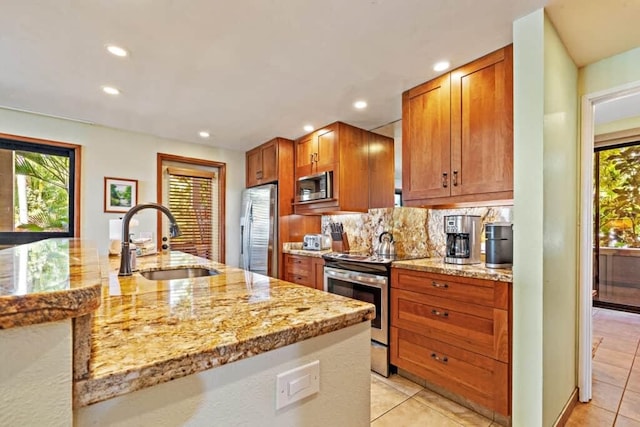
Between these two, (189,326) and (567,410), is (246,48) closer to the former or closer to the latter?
(189,326)

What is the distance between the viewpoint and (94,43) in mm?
1861

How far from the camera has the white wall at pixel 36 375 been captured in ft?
1.26

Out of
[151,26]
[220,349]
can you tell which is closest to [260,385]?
[220,349]

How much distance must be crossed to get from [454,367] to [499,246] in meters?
0.83

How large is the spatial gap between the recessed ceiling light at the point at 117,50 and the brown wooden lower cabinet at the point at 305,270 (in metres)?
2.34

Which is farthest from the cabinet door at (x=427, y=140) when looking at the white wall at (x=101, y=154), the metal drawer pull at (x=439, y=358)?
the white wall at (x=101, y=154)

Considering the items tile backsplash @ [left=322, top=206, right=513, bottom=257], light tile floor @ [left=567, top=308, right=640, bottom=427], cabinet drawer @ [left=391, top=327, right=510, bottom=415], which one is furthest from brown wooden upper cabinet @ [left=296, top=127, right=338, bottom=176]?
light tile floor @ [left=567, top=308, right=640, bottom=427]

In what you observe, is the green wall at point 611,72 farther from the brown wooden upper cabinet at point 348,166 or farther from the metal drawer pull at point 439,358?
the metal drawer pull at point 439,358

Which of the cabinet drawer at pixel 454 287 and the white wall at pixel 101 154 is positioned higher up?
the white wall at pixel 101 154

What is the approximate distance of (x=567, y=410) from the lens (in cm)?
186

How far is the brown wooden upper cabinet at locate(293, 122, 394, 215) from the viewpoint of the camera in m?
3.24

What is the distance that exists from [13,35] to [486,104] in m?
2.92

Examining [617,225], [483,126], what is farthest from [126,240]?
[617,225]

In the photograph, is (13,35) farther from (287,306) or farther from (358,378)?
(358,378)
